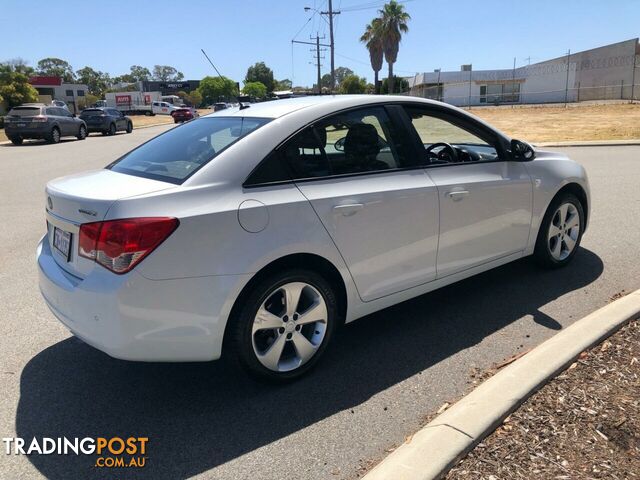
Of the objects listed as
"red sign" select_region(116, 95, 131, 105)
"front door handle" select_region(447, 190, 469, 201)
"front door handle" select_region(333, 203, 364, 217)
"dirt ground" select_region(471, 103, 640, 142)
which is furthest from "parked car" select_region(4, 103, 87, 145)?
"red sign" select_region(116, 95, 131, 105)

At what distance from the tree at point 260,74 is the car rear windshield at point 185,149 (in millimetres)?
135859

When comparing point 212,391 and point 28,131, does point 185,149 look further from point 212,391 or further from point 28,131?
point 28,131

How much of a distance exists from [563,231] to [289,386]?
3198 mm

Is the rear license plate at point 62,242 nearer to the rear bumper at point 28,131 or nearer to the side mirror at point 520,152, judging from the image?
the side mirror at point 520,152

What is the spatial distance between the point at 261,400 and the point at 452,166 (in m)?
2.20

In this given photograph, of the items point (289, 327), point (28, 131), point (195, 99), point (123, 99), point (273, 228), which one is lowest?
point (289, 327)

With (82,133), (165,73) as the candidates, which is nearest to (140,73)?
(165,73)

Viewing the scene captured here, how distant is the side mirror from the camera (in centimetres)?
461

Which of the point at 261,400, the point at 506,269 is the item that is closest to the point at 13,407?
the point at 261,400

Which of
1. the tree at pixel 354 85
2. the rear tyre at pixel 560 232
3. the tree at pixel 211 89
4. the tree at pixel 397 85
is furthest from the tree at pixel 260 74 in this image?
the rear tyre at pixel 560 232

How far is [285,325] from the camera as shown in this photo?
328cm

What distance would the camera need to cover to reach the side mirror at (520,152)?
181 inches

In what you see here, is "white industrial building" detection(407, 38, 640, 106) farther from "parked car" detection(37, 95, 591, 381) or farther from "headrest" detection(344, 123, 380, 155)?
"headrest" detection(344, 123, 380, 155)

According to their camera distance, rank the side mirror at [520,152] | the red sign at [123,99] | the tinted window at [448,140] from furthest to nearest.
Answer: the red sign at [123,99], the side mirror at [520,152], the tinted window at [448,140]
